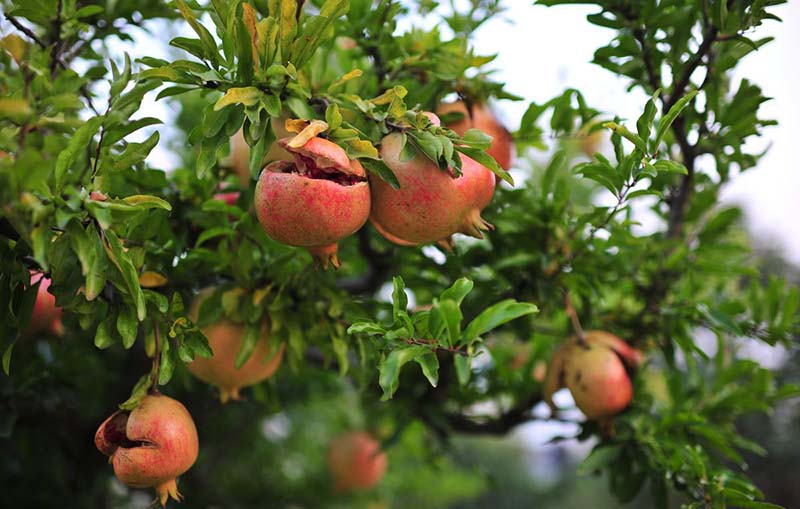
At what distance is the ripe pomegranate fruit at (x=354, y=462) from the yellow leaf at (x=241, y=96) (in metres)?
1.36

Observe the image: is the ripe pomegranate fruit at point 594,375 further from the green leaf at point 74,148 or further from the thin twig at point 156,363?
the green leaf at point 74,148

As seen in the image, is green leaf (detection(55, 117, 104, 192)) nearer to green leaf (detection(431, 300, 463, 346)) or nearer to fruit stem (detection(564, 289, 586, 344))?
green leaf (detection(431, 300, 463, 346))

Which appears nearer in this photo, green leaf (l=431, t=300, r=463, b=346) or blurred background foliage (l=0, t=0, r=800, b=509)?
green leaf (l=431, t=300, r=463, b=346)

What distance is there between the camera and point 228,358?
854mm

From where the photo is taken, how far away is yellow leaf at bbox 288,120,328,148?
0.61 metres

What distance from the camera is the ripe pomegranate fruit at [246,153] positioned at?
71 centimetres

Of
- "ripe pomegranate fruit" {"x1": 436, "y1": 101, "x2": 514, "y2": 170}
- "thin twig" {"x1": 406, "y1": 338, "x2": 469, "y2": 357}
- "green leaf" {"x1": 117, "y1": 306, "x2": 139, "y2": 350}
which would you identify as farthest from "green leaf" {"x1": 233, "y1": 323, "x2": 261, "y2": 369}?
"ripe pomegranate fruit" {"x1": 436, "y1": 101, "x2": 514, "y2": 170}

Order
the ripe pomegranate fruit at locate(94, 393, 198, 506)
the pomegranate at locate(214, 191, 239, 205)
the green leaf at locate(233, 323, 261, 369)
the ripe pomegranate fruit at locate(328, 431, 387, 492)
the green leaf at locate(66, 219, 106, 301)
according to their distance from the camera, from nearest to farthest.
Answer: the green leaf at locate(66, 219, 106, 301) < the ripe pomegranate fruit at locate(94, 393, 198, 506) < the green leaf at locate(233, 323, 261, 369) < the pomegranate at locate(214, 191, 239, 205) < the ripe pomegranate fruit at locate(328, 431, 387, 492)

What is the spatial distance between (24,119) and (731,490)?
→ 869 millimetres

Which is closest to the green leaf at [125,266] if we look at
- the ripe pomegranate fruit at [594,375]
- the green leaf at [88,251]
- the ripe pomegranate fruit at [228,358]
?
the green leaf at [88,251]

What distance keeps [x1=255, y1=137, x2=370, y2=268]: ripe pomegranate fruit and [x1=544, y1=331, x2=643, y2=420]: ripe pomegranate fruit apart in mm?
477

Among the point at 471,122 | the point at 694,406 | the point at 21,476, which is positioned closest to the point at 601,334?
the point at 694,406

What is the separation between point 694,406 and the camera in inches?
47.3

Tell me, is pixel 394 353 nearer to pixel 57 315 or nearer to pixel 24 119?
pixel 24 119
